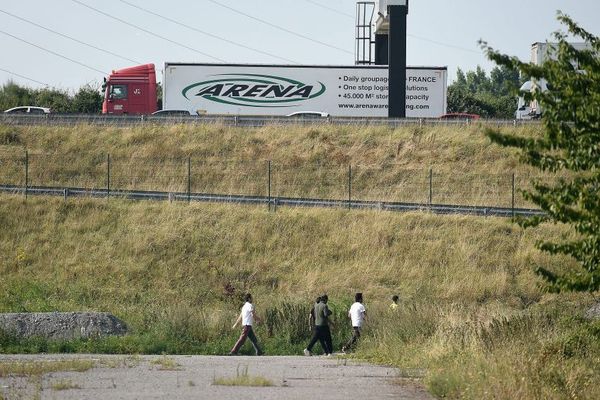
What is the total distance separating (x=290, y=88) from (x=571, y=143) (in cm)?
4576

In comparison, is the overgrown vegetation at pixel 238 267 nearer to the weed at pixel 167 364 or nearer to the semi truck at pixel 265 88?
the weed at pixel 167 364

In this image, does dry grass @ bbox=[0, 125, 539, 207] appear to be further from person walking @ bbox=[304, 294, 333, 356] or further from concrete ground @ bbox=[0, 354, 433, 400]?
concrete ground @ bbox=[0, 354, 433, 400]

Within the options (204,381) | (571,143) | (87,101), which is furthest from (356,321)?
(87,101)

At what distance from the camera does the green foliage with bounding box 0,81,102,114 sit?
80500 millimetres

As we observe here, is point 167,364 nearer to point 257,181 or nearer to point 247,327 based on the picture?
point 247,327

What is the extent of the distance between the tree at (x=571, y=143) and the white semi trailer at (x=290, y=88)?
44.4 meters

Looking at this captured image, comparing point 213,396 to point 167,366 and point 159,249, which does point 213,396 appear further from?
point 159,249

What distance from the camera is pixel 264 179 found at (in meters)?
44.1

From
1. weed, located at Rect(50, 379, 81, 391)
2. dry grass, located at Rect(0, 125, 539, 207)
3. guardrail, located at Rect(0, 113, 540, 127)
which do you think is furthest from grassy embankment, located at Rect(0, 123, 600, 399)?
weed, located at Rect(50, 379, 81, 391)

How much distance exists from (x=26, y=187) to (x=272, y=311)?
17.6 metres

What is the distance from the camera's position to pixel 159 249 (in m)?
36.9

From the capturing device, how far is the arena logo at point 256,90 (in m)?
59.8

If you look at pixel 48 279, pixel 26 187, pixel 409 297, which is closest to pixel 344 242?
pixel 409 297

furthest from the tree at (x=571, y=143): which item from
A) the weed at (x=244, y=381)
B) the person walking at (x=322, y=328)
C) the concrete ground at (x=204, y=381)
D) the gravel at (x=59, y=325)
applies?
the gravel at (x=59, y=325)
